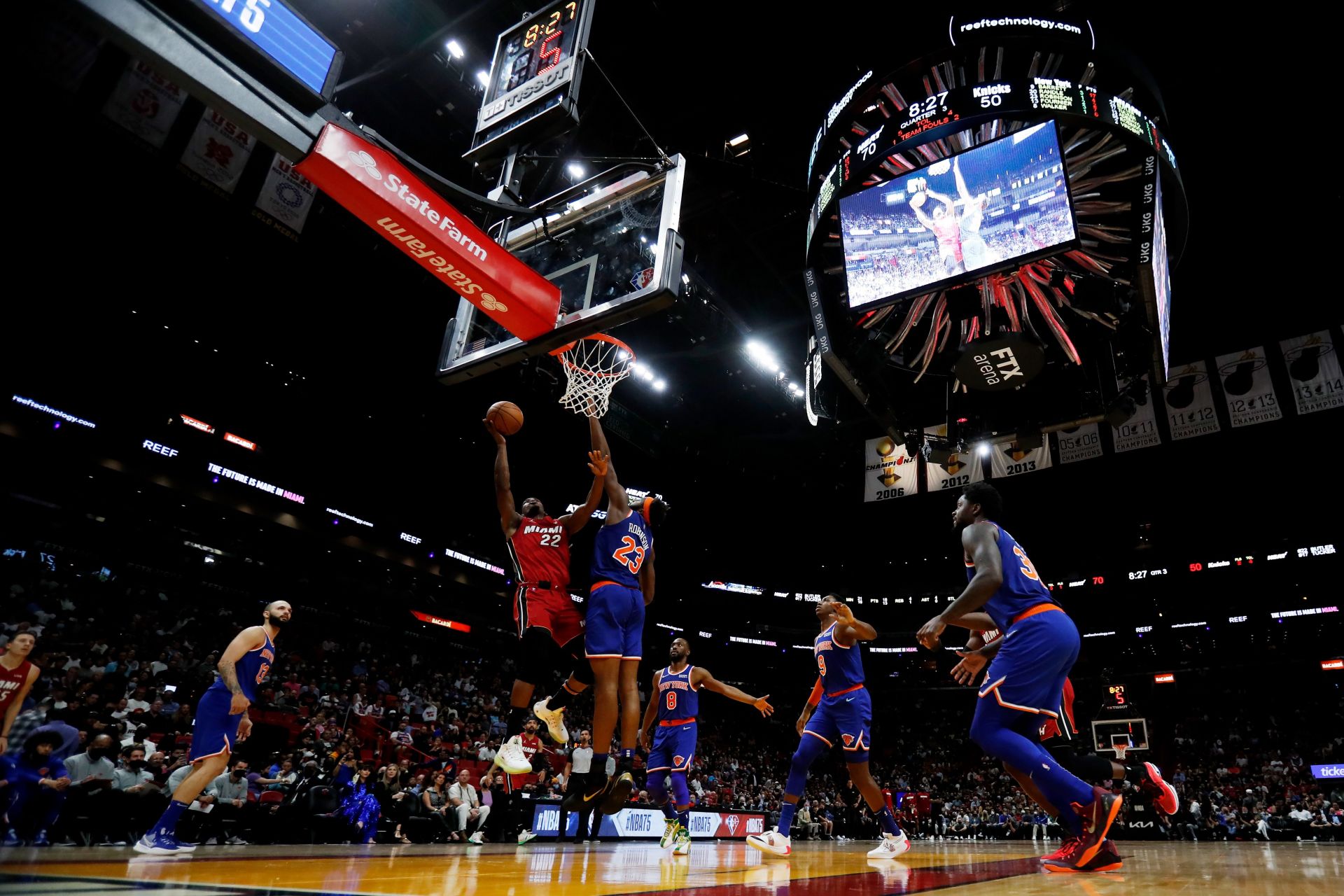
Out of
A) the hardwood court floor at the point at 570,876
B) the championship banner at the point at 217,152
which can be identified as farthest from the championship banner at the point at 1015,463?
the championship banner at the point at 217,152

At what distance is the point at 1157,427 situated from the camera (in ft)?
41.6

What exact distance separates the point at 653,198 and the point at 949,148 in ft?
13.2

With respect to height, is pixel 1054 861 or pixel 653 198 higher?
pixel 653 198

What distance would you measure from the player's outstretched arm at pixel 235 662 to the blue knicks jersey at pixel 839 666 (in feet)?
13.0

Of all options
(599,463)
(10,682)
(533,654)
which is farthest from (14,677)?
(599,463)

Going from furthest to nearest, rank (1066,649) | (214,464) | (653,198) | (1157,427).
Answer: (214,464)
(1157,427)
(653,198)
(1066,649)

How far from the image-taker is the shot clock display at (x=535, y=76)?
5590 millimetres

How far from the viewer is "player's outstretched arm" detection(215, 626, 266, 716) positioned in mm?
4672

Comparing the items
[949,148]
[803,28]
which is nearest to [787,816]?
[949,148]

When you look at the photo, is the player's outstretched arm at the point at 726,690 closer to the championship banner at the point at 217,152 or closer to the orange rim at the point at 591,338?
the orange rim at the point at 591,338

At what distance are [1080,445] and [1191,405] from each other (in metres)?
1.75

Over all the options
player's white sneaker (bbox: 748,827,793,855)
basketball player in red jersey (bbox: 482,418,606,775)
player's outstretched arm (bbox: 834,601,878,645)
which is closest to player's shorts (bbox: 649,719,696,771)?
player's white sneaker (bbox: 748,827,793,855)

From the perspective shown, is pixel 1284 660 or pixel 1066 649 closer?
pixel 1066 649

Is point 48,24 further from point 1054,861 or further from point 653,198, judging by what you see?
point 1054,861
